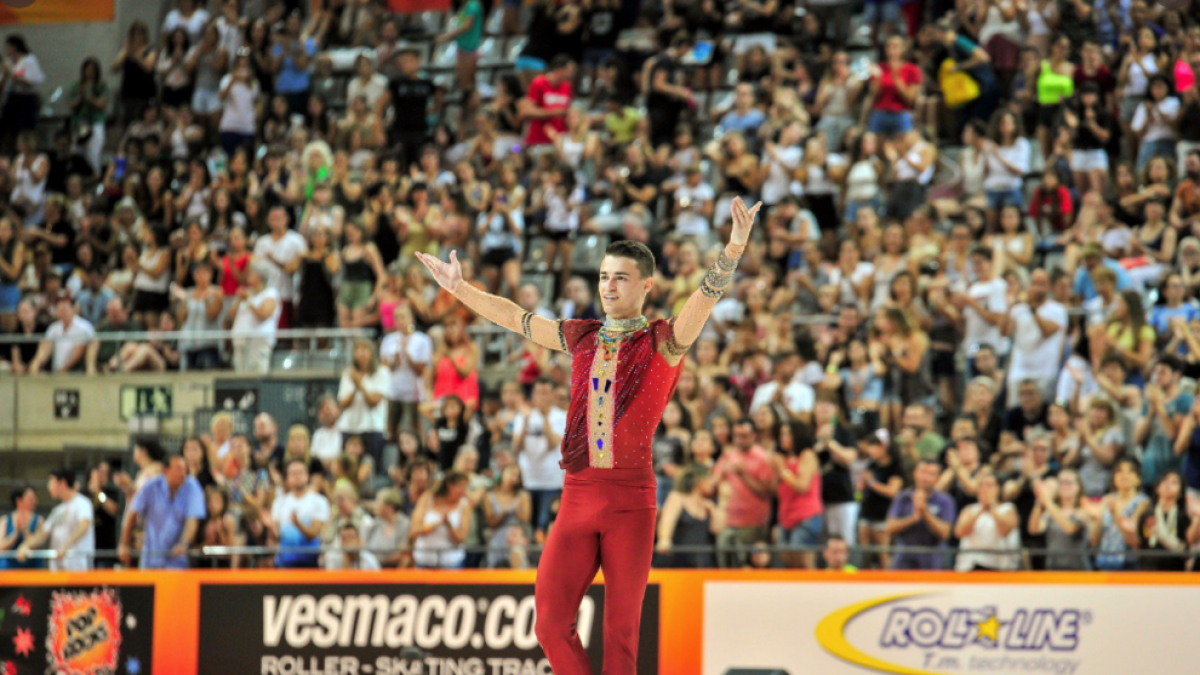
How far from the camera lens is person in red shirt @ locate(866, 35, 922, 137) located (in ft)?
47.2

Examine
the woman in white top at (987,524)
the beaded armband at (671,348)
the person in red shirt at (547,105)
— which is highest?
the person in red shirt at (547,105)

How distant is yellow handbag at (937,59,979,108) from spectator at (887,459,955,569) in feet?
17.5

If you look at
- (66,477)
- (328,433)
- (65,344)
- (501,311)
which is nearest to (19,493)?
(66,477)

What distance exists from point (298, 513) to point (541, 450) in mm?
1888

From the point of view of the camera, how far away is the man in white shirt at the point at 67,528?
458 inches

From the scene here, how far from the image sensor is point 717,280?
5.61 meters

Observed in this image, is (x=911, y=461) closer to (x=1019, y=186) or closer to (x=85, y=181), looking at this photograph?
(x=1019, y=186)

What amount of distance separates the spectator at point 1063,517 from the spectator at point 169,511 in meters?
6.10

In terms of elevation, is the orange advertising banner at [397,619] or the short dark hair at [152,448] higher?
the short dark hair at [152,448]

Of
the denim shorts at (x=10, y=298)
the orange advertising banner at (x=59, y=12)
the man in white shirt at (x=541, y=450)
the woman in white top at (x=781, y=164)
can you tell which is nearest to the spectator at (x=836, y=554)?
the man in white shirt at (x=541, y=450)

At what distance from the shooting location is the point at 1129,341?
37.0 ft

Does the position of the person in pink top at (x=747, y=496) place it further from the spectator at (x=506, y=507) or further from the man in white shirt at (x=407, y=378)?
the man in white shirt at (x=407, y=378)

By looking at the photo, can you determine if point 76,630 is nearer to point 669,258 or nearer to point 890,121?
point 669,258

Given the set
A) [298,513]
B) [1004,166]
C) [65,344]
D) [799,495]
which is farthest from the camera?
[65,344]
